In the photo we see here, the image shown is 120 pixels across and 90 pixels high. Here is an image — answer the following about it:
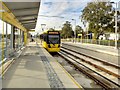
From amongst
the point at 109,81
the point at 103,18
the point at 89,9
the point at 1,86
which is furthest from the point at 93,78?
Answer: the point at 89,9

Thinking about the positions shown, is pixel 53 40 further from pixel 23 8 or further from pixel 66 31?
pixel 66 31

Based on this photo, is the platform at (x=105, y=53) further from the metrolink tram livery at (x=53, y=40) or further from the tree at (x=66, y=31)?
the tree at (x=66, y=31)

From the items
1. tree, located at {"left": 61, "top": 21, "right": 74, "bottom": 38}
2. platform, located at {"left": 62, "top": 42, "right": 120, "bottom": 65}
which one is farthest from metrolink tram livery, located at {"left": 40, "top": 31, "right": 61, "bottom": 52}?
tree, located at {"left": 61, "top": 21, "right": 74, "bottom": 38}

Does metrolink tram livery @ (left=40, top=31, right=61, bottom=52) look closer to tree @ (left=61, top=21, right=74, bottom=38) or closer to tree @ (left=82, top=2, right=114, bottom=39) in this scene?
tree @ (left=82, top=2, right=114, bottom=39)

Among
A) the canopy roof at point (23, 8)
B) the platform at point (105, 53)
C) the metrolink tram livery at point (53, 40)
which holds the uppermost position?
the canopy roof at point (23, 8)

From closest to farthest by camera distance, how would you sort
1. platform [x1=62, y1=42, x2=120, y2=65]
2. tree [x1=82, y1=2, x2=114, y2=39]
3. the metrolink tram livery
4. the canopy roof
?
the canopy roof → platform [x1=62, y1=42, x2=120, y2=65] → the metrolink tram livery → tree [x1=82, y1=2, x2=114, y2=39]

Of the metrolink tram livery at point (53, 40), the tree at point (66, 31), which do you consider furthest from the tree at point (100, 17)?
the tree at point (66, 31)

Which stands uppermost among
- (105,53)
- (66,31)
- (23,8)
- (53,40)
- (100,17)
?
(100,17)

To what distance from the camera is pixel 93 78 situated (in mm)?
12805

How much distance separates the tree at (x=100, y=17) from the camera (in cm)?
5478

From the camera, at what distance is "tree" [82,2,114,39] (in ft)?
180

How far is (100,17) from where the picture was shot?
181ft

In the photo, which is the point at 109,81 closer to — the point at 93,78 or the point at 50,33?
the point at 93,78

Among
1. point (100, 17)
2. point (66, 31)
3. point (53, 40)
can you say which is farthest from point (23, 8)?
point (66, 31)
